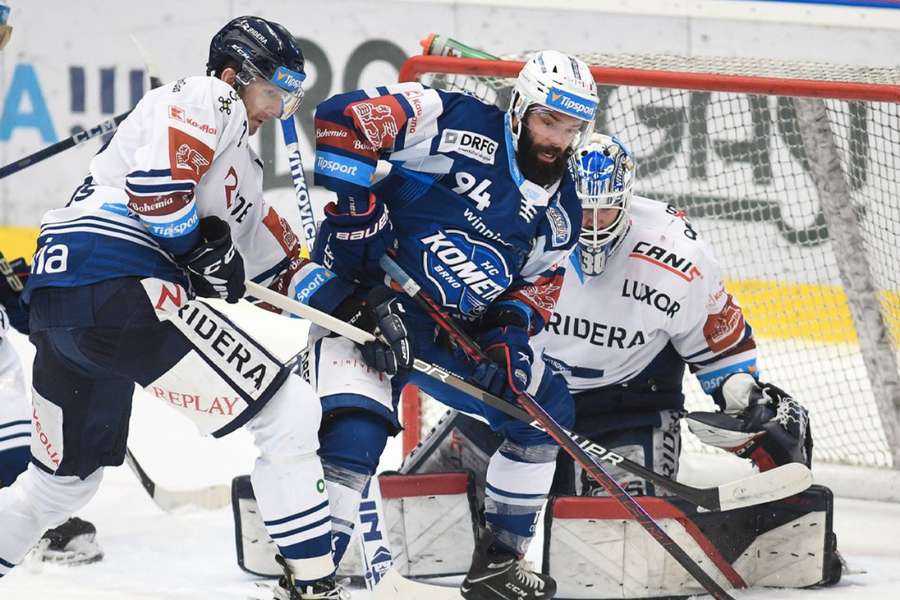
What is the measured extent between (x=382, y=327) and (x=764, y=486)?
0.90 meters

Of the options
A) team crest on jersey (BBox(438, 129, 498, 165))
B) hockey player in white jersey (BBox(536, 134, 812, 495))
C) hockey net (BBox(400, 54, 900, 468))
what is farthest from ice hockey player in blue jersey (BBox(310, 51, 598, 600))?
hockey net (BBox(400, 54, 900, 468))

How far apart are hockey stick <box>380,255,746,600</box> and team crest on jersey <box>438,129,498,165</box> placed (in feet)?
0.92

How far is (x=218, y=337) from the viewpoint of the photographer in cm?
228

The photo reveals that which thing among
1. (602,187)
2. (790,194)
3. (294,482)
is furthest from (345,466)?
(790,194)

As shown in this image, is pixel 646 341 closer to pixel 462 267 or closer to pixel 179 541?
pixel 462 267

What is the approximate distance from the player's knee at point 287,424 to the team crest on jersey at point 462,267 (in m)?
0.56

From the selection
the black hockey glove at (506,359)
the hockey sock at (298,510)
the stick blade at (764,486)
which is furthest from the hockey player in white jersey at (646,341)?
the hockey sock at (298,510)

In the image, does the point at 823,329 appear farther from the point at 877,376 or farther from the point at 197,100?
the point at 197,100

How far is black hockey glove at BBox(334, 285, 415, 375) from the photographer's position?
103 inches

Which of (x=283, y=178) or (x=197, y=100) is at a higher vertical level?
(x=197, y=100)

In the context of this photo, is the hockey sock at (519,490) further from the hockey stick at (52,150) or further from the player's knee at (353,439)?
the hockey stick at (52,150)

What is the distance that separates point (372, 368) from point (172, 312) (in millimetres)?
495

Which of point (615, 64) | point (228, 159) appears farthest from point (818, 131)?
point (228, 159)

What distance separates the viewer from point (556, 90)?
2619 mm
